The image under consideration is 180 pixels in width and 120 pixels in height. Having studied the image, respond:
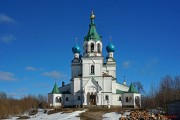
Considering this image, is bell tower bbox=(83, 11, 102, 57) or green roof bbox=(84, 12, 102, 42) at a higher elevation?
green roof bbox=(84, 12, 102, 42)

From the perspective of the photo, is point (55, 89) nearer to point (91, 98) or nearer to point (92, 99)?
point (91, 98)

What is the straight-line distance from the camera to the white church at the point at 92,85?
171ft

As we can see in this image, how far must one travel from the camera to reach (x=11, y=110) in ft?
176

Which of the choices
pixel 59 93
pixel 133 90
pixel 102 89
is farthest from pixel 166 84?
pixel 59 93

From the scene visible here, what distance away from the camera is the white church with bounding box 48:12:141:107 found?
5200cm

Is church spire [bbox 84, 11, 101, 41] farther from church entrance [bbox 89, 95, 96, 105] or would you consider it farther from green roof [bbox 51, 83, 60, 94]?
church entrance [bbox 89, 95, 96, 105]

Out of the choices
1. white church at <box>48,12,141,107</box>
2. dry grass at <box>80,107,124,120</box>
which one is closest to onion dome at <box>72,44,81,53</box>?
white church at <box>48,12,141,107</box>

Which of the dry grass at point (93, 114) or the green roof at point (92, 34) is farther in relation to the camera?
the green roof at point (92, 34)

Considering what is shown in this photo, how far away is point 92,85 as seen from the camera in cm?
5181

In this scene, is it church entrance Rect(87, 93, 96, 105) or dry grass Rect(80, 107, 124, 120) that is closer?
dry grass Rect(80, 107, 124, 120)

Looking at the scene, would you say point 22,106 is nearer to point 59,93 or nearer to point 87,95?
point 59,93

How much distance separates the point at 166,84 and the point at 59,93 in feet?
66.0

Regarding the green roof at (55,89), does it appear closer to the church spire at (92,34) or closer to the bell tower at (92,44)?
the bell tower at (92,44)

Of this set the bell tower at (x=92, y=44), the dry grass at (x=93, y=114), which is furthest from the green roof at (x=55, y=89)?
the dry grass at (x=93, y=114)
